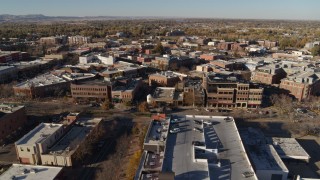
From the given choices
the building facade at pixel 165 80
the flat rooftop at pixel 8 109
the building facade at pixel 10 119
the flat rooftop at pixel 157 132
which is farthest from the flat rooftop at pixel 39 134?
the building facade at pixel 165 80

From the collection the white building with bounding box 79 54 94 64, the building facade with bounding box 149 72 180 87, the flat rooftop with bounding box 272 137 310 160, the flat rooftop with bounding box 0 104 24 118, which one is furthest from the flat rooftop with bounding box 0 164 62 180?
the white building with bounding box 79 54 94 64

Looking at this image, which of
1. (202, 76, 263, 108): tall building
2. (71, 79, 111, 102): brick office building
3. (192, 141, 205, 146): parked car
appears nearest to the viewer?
(192, 141, 205, 146): parked car

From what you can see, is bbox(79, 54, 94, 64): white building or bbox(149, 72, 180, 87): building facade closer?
bbox(149, 72, 180, 87): building facade

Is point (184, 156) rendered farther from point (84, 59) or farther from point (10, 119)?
point (84, 59)

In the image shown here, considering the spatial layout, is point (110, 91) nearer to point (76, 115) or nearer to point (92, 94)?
point (92, 94)

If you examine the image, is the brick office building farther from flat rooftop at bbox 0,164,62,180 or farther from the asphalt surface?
flat rooftop at bbox 0,164,62,180

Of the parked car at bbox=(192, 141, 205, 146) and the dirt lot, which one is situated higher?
the parked car at bbox=(192, 141, 205, 146)

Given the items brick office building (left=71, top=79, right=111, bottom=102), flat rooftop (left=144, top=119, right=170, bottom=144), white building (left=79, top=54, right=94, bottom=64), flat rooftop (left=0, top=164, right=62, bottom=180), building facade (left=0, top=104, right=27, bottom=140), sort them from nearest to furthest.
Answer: flat rooftop (left=0, top=164, right=62, bottom=180), flat rooftop (left=144, top=119, right=170, bottom=144), building facade (left=0, top=104, right=27, bottom=140), brick office building (left=71, top=79, right=111, bottom=102), white building (left=79, top=54, right=94, bottom=64)

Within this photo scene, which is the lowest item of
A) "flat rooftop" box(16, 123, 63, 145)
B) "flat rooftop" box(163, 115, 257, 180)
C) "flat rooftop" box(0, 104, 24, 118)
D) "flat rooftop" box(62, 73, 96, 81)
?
"flat rooftop" box(16, 123, 63, 145)
